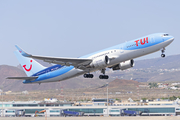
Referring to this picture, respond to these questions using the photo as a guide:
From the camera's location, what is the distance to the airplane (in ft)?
187

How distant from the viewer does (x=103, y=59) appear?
6044 centimetres

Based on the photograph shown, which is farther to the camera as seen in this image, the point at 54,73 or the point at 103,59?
the point at 54,73

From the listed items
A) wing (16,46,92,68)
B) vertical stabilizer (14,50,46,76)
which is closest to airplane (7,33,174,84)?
wing (16,46,92,68)

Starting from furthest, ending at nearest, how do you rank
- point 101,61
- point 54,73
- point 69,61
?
1. point 54,73
2. point 69,61
3. point 101,61

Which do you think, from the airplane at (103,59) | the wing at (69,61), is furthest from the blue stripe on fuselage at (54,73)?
the wing at (69,61)

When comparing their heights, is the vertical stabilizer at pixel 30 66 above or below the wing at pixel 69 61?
above

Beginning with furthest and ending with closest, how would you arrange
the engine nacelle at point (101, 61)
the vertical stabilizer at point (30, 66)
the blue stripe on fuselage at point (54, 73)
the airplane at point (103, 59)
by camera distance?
the vertical stabilizer at point (30, 66) < the blue stripe on fuselage at point (54, 73) < the engine nacelle at point (101, 61) < the airplane at point (103, 59)

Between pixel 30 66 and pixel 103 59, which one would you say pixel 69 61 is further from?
pixel 30 66

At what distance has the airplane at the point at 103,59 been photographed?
187 feet

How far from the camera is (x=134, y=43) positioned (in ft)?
191

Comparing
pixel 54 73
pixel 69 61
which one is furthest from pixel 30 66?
pixel 69 61

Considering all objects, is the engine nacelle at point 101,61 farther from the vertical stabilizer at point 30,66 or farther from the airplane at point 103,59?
the vertical stabilizer at point 30,66

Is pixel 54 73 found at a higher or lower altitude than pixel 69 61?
lower

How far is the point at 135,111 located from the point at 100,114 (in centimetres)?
1234
